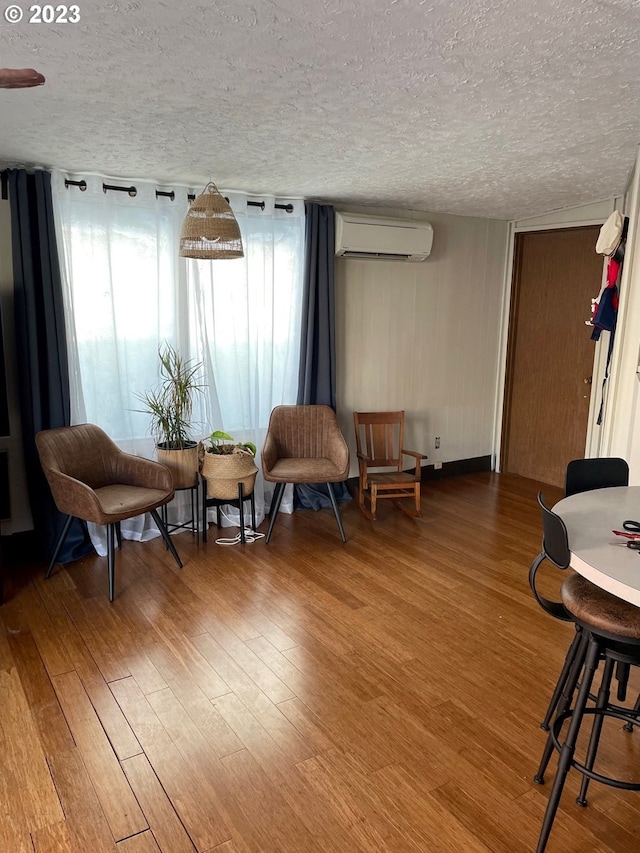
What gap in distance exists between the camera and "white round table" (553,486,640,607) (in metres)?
1.49

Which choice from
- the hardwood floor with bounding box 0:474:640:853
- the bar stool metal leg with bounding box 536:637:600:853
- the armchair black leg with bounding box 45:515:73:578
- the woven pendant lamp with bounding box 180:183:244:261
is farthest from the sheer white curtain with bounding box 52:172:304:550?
the bar stool metal leg with bounding box 536:637:600:853

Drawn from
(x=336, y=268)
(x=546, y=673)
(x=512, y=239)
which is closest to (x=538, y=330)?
(x=512, y=239)

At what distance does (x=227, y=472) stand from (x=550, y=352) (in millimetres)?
3109

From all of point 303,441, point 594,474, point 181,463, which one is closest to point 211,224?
point 181,463

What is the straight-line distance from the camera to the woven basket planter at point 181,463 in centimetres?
389

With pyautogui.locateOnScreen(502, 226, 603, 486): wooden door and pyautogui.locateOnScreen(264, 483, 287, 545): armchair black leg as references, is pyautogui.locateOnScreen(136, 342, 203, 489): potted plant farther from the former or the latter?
pyautogui.locateOnScreen(502, 226, 603, 486): wooden door

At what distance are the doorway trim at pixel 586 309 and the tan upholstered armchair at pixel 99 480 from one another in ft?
10.9

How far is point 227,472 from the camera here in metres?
3.94

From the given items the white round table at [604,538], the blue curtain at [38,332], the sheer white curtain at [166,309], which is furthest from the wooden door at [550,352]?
the blue curtain at [38,332]

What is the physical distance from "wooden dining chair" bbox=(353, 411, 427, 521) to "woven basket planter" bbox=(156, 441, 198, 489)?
54.7 inches

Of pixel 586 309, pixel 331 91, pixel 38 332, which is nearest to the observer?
pixel 331 91

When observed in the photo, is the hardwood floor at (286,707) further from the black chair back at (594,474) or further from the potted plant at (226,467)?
the black chair back at (594,474)

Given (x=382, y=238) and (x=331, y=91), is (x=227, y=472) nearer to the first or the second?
(x=382, y=238)

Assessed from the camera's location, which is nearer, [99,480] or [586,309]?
[99,480]
